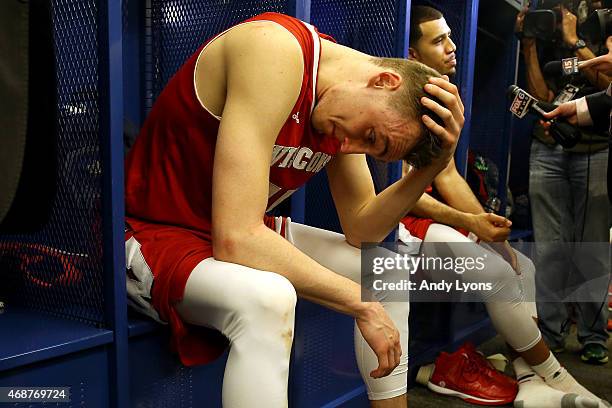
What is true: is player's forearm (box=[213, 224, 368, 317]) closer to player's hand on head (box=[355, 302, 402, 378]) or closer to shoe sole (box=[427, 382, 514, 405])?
player's hand on head (box=[355, 302, 402, 378])

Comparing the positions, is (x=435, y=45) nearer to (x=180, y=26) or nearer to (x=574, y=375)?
(x=180, y=26)

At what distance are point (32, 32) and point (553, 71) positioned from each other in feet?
6.89

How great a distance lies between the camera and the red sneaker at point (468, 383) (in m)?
1.91

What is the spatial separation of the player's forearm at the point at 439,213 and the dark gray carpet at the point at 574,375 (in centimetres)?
57

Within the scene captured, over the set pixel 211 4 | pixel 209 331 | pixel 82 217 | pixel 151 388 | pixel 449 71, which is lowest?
pixel 151 388

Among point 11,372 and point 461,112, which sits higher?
point 461,112

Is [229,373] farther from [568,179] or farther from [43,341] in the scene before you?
[568,179]

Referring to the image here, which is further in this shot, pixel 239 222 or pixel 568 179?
pixel 568 179

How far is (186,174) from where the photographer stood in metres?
1.19

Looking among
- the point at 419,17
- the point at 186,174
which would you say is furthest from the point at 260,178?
the point at 419,17

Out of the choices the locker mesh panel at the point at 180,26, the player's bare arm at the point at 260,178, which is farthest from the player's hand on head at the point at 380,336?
the locker mesh panel at the point at 180,26

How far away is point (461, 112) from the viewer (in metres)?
1.12

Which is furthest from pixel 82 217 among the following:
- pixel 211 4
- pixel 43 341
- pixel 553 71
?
pixel 553 71

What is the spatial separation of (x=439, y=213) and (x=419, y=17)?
708 mm
